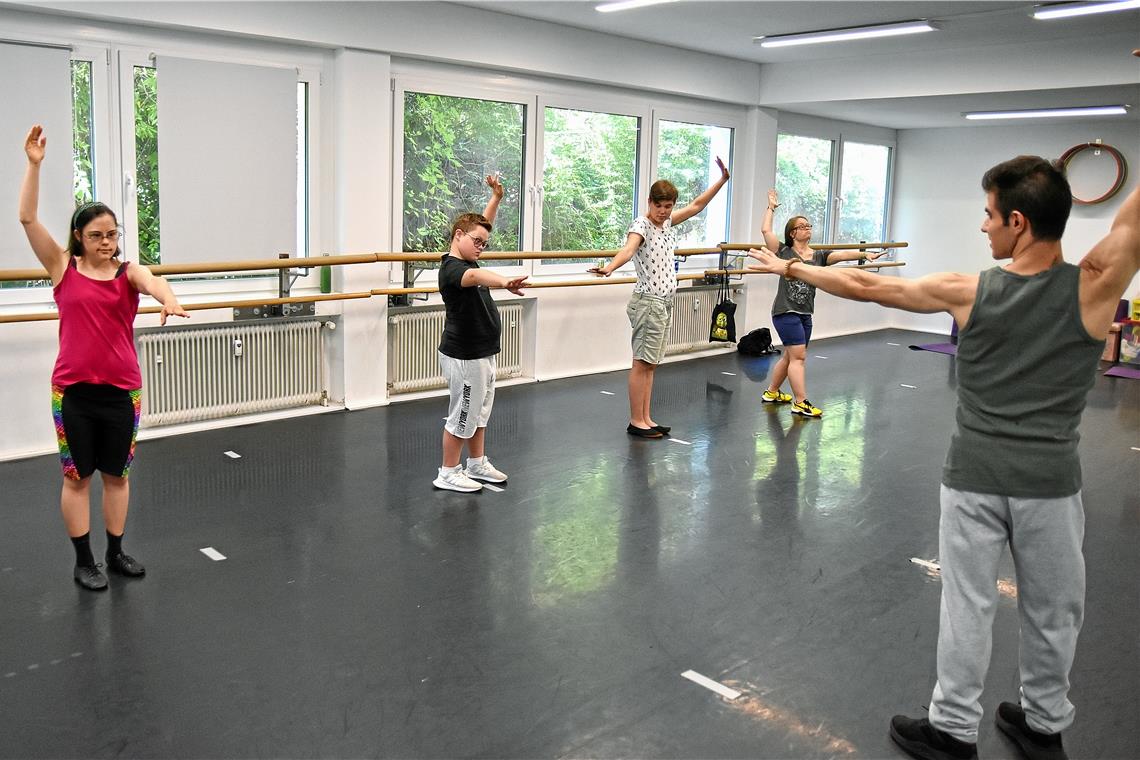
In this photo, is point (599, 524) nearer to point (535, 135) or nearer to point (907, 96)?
point (535, 135)

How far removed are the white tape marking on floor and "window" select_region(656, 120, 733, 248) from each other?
6.66 meters

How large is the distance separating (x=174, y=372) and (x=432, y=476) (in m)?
1.88

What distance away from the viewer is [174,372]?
5953 millimetres

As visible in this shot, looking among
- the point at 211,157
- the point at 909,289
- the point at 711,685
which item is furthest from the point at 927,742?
the point at 211,157

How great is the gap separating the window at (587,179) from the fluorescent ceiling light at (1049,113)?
3.87 meters

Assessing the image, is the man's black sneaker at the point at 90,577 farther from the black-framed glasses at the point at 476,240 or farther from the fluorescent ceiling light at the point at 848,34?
the fluorescent ceiling light at the point at 848,34

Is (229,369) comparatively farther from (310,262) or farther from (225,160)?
(225,160)

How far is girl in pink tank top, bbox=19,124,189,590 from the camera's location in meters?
3.45

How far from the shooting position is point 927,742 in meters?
2.67

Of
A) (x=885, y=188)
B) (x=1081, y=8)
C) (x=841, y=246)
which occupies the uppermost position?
(x=1081, y=8)

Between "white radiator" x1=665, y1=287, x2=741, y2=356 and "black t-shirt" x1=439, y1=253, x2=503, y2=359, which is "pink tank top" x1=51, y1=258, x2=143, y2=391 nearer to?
"black t-shirt" x1=439, y1=253, x2=503, y2=359

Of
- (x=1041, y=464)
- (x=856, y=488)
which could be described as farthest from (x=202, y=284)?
(x=1041, y=464)

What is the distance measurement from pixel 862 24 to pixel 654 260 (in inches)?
109

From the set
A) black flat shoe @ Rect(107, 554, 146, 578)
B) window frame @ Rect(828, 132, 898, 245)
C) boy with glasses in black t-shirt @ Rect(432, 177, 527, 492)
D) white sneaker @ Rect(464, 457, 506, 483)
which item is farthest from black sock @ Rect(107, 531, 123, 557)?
window frame @ Rect(828, 132, 898, 245)
